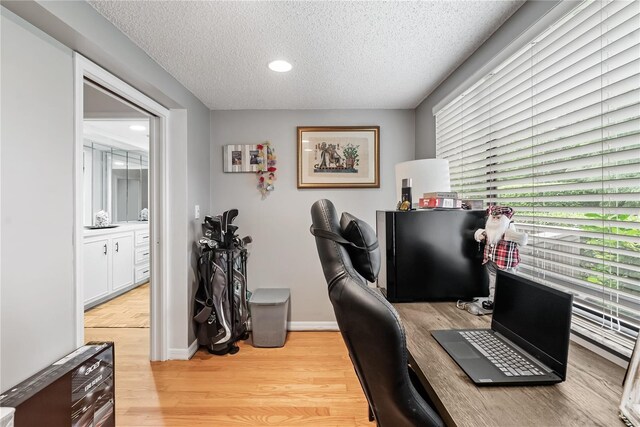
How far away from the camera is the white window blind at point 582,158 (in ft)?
3.32

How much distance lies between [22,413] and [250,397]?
1.23 m

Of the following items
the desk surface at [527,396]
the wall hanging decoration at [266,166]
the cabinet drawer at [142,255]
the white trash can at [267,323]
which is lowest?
the white trash can at [267,323]

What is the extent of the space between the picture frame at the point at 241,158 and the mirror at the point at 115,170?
124 centimetres

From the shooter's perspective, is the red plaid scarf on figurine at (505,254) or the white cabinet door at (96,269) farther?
the white cabinet door at (96,269)

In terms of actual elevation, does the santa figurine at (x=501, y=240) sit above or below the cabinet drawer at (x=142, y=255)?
above

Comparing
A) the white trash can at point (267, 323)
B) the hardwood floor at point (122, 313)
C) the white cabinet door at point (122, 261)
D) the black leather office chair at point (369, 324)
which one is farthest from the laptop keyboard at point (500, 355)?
the white cabinet door at point (122, 261)

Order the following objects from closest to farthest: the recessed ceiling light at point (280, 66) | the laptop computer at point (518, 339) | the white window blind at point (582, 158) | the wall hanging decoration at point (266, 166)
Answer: the laptop computer at point (518, 339), the white window blind at point (582, 158), the recessed ceiling light at point (280, 66), the wall hanging decoration at point (266, 166)

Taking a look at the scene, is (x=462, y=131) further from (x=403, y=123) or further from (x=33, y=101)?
(x=33, y=101)

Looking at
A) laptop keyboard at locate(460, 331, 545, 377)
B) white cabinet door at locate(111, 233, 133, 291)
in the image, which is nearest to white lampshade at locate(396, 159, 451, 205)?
laptop keyboard at locate(460, 331, 545, 377)

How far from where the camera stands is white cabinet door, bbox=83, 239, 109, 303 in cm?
359

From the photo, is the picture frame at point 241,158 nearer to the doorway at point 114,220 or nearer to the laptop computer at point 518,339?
the doorway at point 114,220

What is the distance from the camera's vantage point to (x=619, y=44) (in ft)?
3.37

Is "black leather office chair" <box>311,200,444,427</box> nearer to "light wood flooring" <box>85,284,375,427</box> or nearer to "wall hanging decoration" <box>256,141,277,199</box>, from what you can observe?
"light wood flooring" <box>85,284,375,427</box>

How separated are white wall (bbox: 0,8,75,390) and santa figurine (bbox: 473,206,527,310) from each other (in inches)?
81.5
